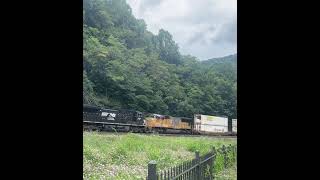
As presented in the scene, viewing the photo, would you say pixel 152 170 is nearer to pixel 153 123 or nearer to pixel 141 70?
pixel 141 70

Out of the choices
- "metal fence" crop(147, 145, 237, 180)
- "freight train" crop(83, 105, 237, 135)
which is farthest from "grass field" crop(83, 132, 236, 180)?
"freight train" crop(83, 105, 237, 135)

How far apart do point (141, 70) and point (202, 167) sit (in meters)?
0.66

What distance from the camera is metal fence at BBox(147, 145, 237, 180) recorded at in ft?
6.15

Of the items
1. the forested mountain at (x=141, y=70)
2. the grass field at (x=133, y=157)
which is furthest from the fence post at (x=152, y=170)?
the forested mountain at (x=141, y=70)

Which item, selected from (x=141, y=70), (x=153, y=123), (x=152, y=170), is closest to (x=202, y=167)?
(x=152, y=170)

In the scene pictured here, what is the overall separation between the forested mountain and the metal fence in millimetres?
297

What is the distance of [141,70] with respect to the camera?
82.0 inches

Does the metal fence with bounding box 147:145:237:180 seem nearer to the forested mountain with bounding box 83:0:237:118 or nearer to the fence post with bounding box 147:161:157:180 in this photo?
the fence post with bounding box 147:161:157:180

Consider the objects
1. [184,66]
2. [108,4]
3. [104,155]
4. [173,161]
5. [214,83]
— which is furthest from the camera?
[104,155]
